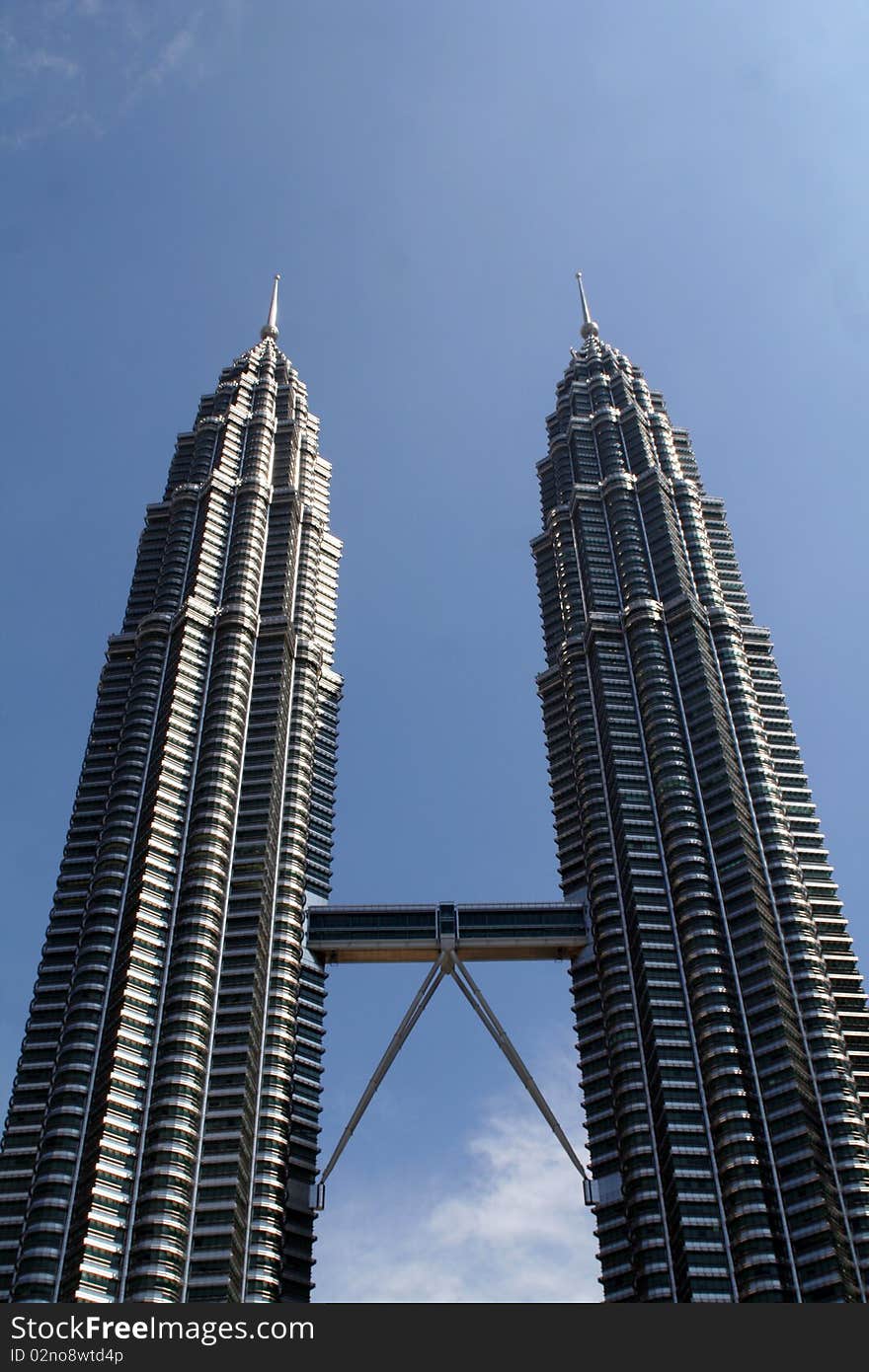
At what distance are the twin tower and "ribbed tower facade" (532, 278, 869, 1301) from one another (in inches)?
12.6

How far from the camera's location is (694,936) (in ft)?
427

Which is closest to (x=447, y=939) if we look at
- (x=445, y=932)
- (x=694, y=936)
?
(x=445, y=932)

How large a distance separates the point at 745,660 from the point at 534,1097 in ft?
182

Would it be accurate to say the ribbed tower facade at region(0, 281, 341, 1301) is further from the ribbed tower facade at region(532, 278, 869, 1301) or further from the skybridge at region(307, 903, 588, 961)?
the ribbed tower facade at region(532, 278, 869, 1301)

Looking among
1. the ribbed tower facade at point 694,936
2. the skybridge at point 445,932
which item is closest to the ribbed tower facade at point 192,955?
the skybridge at point 445,932

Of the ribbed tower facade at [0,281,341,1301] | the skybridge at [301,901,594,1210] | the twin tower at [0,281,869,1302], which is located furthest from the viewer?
the skybridge at [301,901,594,1210]

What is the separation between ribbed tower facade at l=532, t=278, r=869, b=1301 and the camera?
112 m

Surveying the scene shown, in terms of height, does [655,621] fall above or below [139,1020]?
above

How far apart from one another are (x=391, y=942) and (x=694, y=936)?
36.1 m

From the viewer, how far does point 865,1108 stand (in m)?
118

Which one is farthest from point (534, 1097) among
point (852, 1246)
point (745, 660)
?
point (745, 660)

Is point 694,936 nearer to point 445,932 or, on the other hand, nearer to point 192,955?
point 445,932

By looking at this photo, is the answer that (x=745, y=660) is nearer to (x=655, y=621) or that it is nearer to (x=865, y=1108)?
(x=655, y=621)

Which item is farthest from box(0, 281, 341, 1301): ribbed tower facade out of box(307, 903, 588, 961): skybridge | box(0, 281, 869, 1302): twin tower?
box(307, 903, 588, 961): skybridge
